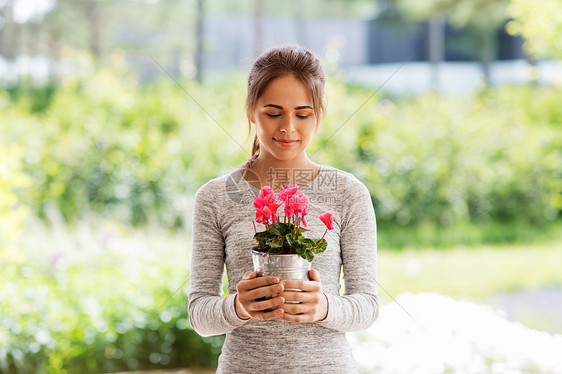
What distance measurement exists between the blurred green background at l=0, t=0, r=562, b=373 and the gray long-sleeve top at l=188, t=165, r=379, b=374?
1.79 m

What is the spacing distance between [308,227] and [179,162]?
257 centimetres

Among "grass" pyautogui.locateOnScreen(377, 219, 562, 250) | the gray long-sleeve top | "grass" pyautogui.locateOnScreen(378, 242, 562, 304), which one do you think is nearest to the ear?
the gray long-sleeve top

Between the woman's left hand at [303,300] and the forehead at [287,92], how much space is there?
342 millimetres

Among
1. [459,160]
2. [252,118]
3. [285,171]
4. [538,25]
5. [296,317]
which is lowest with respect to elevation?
[296,317]

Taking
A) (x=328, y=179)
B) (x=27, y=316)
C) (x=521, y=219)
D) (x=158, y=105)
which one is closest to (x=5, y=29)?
(x=158, y=105)

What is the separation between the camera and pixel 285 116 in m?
1.11

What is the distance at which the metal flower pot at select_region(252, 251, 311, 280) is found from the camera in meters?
0.95

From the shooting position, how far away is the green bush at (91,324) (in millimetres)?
2736

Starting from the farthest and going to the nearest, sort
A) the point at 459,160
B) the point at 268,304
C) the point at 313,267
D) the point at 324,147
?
1. the point at 459,160
2. the point at 324,147
3. the point at 313,267
4. the point at 268,304

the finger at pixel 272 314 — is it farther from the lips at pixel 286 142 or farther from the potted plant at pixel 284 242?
the lips at pixel 286 142

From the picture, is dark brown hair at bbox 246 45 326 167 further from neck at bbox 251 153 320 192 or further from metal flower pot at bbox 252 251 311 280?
metal flower pot at bbox 252 251 311 280

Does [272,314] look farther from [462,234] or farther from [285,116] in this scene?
[462,234]

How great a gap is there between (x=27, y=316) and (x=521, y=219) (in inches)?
117

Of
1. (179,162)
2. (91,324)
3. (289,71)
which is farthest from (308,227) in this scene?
(179,162)
